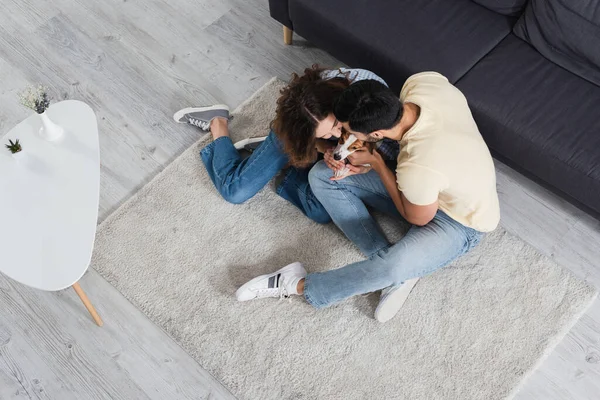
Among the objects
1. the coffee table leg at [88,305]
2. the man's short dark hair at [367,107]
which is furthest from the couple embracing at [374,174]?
the coffee table leg at [88,305]

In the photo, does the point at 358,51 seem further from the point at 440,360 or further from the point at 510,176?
the point at 440,360

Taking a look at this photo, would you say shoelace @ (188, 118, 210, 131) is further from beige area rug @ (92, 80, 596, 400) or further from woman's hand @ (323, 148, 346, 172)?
woman's hand @ (323, 148, 346, 172)

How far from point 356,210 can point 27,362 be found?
1.18m

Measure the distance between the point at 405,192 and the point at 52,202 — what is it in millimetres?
1082

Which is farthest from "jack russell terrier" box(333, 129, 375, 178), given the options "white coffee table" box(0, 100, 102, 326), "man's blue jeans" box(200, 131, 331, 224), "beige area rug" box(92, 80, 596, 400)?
"white coffee table" box(0, 100, 102, 326)

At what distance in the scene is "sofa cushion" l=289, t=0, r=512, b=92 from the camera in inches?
84.0

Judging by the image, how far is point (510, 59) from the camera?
2.14 meters

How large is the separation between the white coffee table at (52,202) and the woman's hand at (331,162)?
2.41 ft

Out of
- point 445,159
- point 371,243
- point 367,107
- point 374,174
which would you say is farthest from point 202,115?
point 445,159

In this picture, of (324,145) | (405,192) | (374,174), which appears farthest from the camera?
(374,174)

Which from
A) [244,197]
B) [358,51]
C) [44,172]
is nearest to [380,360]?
[244,197]

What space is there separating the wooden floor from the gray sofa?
1.00 feet

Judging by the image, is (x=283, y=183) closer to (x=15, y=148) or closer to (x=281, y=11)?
(x=281, y=11)

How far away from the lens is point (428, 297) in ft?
6.82
